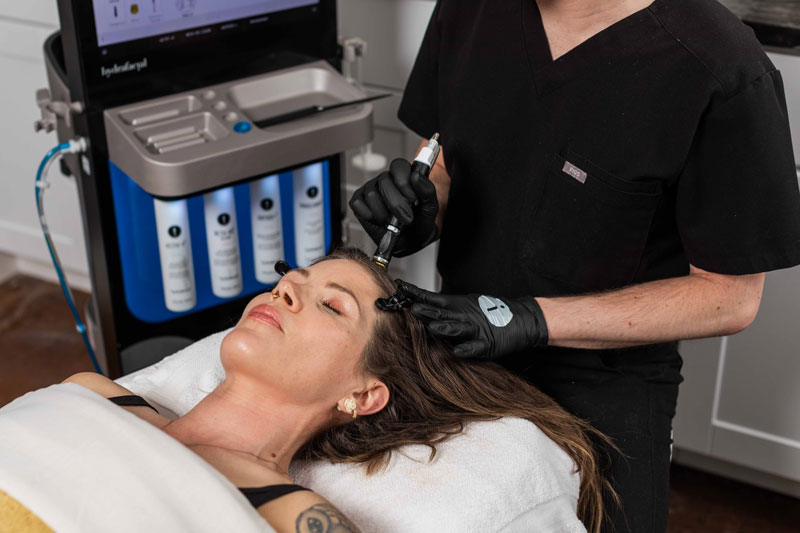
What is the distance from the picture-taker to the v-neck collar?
1284 millimetres

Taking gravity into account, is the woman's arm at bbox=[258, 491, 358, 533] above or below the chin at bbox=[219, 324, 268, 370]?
below

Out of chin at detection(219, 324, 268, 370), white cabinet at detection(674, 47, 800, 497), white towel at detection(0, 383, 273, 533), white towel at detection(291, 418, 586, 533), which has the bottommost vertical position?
white cabinet at detection(674, 47, 800, 497)

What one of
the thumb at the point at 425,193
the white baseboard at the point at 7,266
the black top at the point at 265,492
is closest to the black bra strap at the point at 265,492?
the black top at the point at 265,492

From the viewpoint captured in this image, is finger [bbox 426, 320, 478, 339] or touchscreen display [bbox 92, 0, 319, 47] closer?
finger [bbox 426, 320, 478, 339]

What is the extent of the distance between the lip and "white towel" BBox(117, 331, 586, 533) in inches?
8.5

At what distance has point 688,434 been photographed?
6.87ft

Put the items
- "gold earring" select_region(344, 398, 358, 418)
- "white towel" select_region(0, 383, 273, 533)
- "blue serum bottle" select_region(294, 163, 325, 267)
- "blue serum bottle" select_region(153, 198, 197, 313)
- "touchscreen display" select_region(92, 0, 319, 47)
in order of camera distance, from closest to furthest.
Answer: "white towel" select_region(0, 383, 273, 533), "gold earring" select_region(344, 398, 358, 418), "touchscreen display" select_region(92, 0, 319, 47), "blue serum bottle" select_region(153, 198, 197, 313), "blue serum bottle" select_region(294, 163, 325, 267)

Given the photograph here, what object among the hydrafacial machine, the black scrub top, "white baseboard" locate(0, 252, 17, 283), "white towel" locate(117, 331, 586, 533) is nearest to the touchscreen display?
the hydrafacial machine

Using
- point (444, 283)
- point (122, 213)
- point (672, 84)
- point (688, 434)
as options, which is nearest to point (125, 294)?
point (122, 213)

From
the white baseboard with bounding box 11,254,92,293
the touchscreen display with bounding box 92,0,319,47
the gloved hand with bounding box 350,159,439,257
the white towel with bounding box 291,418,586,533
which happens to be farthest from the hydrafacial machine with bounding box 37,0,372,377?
the white baseboard with bounding box 11,254,92,293

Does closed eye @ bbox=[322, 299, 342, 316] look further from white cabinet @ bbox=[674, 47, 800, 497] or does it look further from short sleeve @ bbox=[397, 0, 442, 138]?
white cabinet @ bbox=[674, 47, 800, 497]

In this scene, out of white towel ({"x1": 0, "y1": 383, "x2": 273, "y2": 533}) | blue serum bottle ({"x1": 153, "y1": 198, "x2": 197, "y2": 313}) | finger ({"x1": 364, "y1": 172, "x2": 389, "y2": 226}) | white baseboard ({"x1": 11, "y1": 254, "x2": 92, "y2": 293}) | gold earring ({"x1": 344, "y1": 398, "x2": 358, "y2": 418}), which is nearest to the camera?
white towel ({"x1": 0, "y1": 383, "x2": 273, "y2": 533})

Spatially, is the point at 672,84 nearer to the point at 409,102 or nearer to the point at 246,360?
the point at 409,102

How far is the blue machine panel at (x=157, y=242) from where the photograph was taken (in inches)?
67.9
